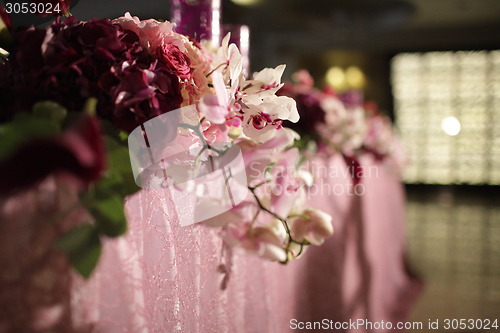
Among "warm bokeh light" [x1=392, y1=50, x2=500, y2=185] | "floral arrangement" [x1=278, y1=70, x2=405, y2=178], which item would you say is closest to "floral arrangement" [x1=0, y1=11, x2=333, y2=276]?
"floral arrangement" [x1=278, y1=70, x2=405, y2=178]

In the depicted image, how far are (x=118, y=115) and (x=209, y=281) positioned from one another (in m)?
0.41

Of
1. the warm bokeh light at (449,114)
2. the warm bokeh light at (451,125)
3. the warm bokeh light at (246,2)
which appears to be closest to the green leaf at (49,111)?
the warm bokeh light at (246,2)

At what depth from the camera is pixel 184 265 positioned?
30.7 inches

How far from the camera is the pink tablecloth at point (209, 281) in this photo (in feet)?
1.87

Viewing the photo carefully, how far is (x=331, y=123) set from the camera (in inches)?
82.4

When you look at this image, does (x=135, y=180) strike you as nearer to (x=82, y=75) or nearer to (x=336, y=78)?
(x=82, y=75)

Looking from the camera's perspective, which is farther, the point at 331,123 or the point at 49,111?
the point at 331,123

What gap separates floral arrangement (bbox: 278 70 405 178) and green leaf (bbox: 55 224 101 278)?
2.57 ft

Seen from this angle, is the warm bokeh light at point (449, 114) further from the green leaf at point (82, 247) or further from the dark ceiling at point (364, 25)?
the green leaf at point (82, 247)

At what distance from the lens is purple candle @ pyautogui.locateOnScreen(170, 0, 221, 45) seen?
1.09 meters

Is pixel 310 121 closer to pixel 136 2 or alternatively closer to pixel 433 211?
pixel 136 2

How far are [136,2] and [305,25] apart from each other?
6.59 m

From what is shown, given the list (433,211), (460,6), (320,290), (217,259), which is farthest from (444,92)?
(217,259)

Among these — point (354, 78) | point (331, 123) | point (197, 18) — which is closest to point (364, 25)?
point (354, 78)
